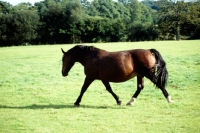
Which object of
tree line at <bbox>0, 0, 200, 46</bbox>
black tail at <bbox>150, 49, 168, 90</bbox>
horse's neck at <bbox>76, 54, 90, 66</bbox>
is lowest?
black tail at <bbox>150, 49, 168, 90</bbox>

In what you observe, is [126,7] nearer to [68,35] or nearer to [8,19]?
[68,35]

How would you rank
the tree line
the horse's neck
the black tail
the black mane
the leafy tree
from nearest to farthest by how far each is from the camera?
1. the black tail
2. the horse's neck
3. the black mane
4. the tree line
5. the leafy tree

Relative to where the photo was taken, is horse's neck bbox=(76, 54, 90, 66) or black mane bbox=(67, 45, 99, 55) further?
black mane bbox=(67, 45, 99, 55)

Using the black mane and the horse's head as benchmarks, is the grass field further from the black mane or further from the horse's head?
the black mane

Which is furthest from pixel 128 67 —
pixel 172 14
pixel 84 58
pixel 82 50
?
pixel 172 14

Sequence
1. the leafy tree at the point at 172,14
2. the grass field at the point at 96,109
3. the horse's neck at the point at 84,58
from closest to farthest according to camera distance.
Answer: the grass field at the point at 96,109, the horse's neck at the point at 84,58, the leafy tree at the point at 172,14

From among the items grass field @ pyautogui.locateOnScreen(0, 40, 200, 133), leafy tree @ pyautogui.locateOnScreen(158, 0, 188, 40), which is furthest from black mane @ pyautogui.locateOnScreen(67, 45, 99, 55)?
leafy tree @ pyautogui.locateOnScreen(158, 0, 188, 40)

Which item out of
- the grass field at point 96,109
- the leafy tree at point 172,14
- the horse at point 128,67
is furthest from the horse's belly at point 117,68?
the leafy tree at point 172,14

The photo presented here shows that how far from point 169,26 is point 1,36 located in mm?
43730

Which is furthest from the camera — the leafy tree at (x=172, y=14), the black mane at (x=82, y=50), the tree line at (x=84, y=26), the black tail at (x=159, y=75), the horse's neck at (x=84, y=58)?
the leafy tree at (x=172, y=14)

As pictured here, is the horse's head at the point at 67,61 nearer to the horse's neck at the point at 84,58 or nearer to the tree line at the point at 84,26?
the horse's neck at the point at 84,58

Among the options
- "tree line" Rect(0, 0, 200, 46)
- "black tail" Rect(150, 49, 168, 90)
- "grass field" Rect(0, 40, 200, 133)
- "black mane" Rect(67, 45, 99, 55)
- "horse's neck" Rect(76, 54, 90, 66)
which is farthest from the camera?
"tree line" Rect(0, 0, 200, 46)

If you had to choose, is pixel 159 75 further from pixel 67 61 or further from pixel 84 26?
pixel 84 26

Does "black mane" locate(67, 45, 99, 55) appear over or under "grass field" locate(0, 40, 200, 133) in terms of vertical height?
over
